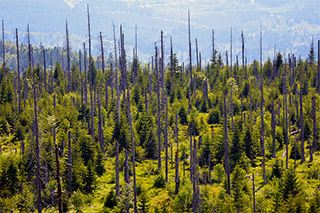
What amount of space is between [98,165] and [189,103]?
77.7ft

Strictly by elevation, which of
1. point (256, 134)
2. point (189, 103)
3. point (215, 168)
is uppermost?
point (189, 103)

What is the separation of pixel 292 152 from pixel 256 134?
16.1ft

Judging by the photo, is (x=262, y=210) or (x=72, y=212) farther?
(x=72, y=212)

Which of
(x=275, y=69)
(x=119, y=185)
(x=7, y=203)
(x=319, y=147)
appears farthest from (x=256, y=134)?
(x=275, y=69)

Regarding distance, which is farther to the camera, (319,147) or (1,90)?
(1,90)

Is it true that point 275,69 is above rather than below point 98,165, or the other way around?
above

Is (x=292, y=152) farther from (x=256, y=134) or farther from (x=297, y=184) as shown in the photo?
(x=297, y=184)

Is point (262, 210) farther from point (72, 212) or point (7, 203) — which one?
point (7, 203)

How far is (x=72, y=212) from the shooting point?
1187 inches

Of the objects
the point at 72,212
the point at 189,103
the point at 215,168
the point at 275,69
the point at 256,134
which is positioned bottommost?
the point at 72,212

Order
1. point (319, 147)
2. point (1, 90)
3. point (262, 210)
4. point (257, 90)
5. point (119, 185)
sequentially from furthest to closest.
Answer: point (257, 90)
point (1, 90)
point (319, 147)
point (119, 185)
point (262, 210)

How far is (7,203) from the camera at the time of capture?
28.0 metres

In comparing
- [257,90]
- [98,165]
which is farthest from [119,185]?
[257,90]

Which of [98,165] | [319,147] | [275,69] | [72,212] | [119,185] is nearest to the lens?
[72,212]
